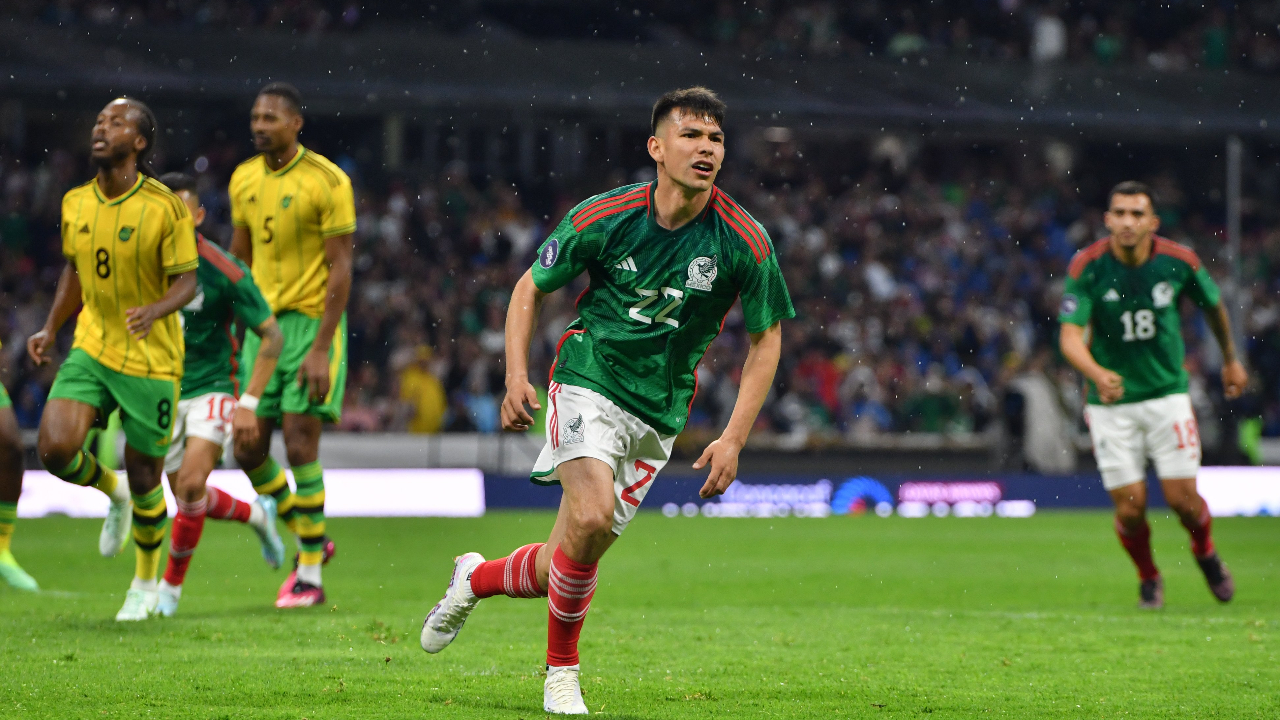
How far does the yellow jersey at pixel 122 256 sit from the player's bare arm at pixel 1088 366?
509cm

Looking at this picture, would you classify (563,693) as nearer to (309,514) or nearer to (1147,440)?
(309,514)

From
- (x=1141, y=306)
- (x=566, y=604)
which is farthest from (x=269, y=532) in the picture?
(x=1141, y=306)

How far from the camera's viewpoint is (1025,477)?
19.7 meters

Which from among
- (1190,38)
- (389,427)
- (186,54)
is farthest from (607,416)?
(1190,38)

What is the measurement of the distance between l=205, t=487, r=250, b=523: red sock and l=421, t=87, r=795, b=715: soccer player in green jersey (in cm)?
362

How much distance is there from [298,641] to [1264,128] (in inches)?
854

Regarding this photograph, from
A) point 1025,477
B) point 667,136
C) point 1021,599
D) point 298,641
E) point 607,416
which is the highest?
point 667,136

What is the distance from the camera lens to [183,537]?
789 centimetres

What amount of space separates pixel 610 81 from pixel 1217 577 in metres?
15.4

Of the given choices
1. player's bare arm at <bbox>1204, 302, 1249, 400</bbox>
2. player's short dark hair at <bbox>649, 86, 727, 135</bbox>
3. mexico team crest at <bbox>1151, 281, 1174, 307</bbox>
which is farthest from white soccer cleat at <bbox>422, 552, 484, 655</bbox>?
player's bare arm at <bbox>1204, 302, 1249, 400</bbox>

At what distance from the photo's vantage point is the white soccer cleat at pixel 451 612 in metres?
5.68

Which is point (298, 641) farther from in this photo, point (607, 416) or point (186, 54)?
point (186, 54)

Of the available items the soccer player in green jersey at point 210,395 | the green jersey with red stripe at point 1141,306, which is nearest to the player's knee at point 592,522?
the soccer player in green jersey at point 210,395

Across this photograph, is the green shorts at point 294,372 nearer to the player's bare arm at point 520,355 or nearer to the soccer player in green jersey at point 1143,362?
the player's bare arm at point 520,355
